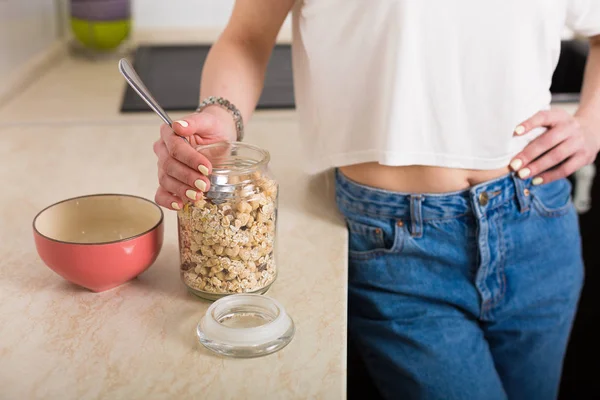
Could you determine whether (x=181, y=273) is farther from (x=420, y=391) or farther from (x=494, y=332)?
(x=494, y=332)

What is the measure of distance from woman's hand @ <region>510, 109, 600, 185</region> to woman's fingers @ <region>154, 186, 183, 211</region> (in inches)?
20.4

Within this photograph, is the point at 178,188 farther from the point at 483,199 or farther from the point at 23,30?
the point at 23,30

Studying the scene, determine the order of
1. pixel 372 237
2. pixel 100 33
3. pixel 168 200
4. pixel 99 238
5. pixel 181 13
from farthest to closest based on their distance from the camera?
pixel 181 13 → pixel 100 33 → pixel 372 237 → pixel 99 238 → pixel 168 200

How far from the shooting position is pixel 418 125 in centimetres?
108

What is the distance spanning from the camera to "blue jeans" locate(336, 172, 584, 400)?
111 centimetres

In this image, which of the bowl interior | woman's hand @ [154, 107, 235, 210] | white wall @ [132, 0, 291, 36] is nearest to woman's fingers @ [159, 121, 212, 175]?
woman's hand @ [154, 107, 235, 210]

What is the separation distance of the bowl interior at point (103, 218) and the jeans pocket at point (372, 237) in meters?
0.31

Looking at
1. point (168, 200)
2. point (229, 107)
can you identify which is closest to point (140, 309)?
point (168, 200)

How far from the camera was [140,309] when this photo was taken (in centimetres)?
90

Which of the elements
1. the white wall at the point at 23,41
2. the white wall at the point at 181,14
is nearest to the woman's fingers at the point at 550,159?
the white wall at the point at 23,41

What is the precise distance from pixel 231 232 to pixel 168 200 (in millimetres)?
95

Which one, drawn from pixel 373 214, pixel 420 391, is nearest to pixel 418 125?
pixel 373 214

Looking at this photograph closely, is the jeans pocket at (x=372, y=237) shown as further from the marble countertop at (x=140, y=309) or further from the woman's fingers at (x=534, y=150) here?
the woman's fingers at (x=534, y=150)

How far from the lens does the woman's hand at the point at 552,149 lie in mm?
1133
